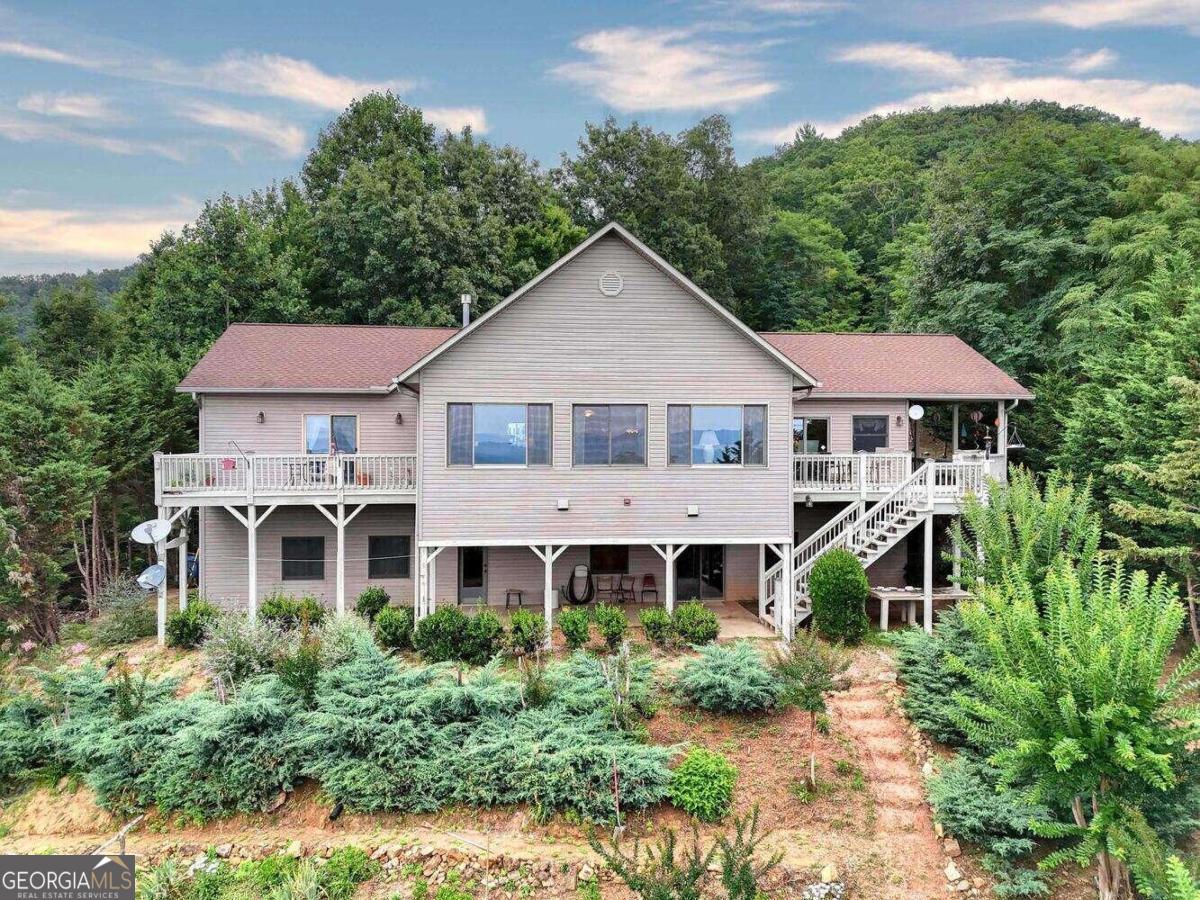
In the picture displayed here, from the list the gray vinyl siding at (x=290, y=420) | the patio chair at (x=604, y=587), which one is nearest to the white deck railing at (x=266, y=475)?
the gray vinyl siding at (x=290, y=420)

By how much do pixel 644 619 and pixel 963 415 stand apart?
14.5 metres

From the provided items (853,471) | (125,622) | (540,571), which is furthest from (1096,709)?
(125,622)

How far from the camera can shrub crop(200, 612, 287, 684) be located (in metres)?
11.5

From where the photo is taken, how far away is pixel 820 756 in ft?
33.8

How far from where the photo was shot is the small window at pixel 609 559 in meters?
17.1

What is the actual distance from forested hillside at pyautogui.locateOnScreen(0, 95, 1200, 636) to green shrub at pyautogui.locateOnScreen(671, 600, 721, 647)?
28.1 feet

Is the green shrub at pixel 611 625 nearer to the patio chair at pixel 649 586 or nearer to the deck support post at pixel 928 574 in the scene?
the patio chair at pixel 649 586

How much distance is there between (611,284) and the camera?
14070 millimetres

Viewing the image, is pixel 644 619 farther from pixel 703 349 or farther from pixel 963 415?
pixel 963 415

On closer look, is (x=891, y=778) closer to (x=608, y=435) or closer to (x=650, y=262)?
(x=608, y=435)

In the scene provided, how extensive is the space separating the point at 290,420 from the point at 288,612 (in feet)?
15.8

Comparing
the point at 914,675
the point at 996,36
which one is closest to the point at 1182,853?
the point at 914,675

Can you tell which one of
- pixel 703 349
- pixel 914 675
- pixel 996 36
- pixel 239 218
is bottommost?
pixel 914 675

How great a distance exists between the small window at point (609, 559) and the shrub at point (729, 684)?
19.0ft
